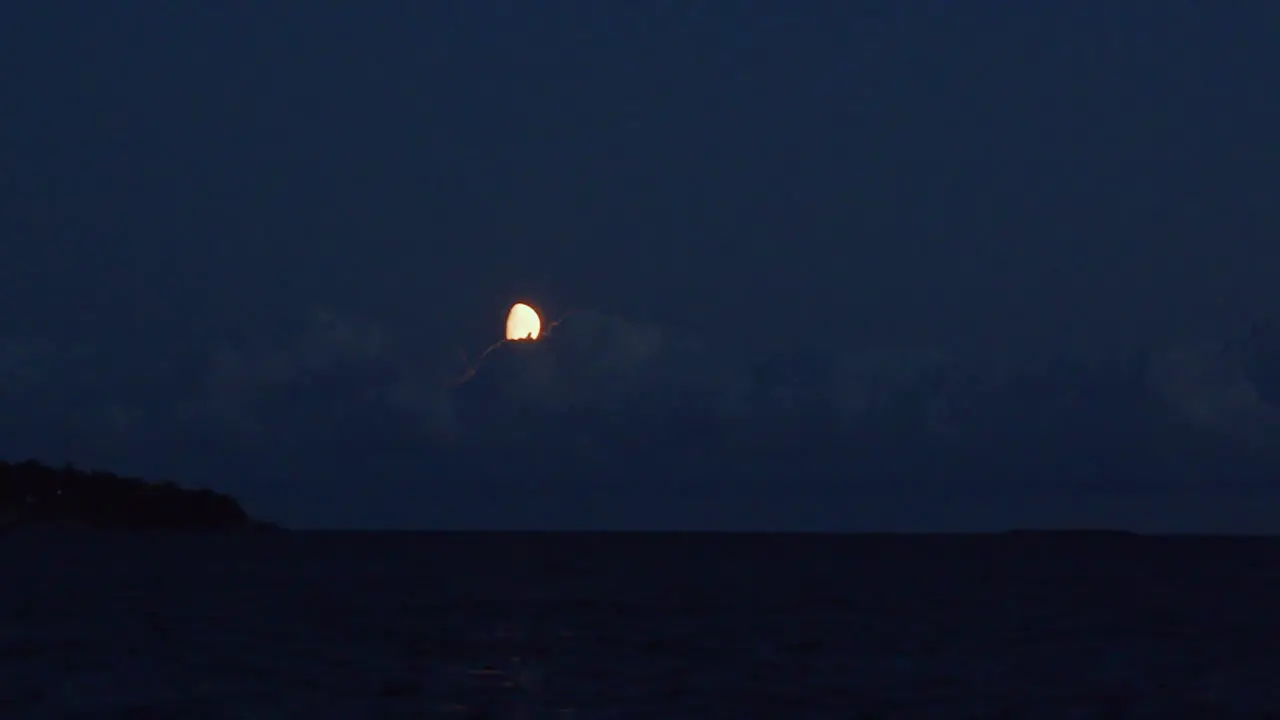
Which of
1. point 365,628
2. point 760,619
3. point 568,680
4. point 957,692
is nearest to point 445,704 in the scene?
point 568,680

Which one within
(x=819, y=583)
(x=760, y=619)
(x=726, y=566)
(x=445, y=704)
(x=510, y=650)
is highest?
(x=726, y=566)

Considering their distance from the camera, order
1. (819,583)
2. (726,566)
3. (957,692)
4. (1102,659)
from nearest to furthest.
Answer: (957,692), (1102,659), (819,583), (726,566)

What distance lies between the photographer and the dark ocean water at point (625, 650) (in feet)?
157

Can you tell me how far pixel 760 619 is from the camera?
278 ft

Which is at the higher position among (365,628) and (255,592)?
(255,592)

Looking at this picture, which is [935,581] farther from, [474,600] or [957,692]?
[957,692]

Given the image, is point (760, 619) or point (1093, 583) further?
point (1093, 583)

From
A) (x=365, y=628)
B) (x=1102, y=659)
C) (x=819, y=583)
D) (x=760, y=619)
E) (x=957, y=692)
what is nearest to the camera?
(x=957, y=692)

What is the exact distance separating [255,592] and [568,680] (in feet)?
201

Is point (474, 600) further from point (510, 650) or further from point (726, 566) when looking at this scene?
point (726, 566)

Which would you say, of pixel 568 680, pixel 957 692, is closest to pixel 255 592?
pixel 568 680

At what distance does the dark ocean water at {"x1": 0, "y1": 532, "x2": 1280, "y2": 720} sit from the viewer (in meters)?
48.0

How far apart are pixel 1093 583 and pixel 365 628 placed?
86.7 metres

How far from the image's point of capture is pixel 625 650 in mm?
64875
